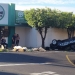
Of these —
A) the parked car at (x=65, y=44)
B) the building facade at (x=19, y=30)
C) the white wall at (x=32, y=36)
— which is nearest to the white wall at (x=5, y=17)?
the building facade at (x=19, y=30)

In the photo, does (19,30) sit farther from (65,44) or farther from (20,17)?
(65,44)

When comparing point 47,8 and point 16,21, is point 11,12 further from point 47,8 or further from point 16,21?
point 47,8

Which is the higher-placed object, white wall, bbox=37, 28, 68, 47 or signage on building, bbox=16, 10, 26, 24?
signage on building, bbox=16, 10, 26, 24

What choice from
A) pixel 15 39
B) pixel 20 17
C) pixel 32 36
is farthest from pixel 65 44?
pixel 20 17

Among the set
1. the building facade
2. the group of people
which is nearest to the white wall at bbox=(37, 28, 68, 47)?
the building facade

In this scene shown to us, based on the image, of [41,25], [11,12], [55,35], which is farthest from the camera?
[55,35]

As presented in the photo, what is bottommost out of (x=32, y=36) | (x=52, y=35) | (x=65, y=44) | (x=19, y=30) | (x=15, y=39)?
(x=65, y=44)

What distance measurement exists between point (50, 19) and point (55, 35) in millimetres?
5355

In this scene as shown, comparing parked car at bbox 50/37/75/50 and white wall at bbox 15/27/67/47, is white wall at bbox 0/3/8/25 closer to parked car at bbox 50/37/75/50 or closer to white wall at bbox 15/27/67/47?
white wall at bbox 15/27/67/47

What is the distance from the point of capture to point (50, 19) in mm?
34688

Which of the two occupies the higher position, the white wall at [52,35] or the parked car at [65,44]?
the white wall at [52,35]

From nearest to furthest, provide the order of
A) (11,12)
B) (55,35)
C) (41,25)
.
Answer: (41,25) < (11,12) < (55,35)

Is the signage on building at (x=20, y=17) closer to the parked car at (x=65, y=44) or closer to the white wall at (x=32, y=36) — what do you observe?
the white wall at (x=32, y=36)

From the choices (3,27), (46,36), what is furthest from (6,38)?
(46,36)
